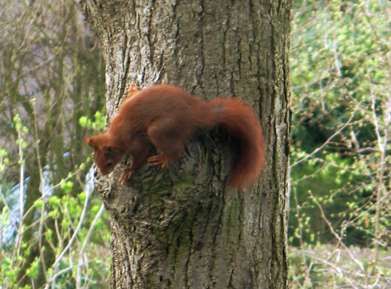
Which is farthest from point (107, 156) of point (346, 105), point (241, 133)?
point (346, 105)

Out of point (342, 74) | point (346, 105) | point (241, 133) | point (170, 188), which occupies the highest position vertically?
point (342, 74)

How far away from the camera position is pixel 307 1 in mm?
6164

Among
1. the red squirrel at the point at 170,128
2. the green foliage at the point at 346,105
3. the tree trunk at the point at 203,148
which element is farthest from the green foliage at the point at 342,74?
the red squirrel at the point at 170,128

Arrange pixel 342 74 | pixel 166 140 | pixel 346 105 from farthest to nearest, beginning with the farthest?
1. pixel 342 74
2. pixel 346 105
3. pixel 166 140

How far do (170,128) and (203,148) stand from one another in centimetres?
8

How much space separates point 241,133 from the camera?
1.71m

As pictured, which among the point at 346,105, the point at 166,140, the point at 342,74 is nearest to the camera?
the point at 166,140

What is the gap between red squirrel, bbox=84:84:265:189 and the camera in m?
1.65

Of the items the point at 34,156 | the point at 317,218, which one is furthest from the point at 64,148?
the point at 317,218

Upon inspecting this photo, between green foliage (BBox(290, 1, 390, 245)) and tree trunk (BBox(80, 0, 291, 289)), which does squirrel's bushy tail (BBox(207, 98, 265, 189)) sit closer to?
tree trunk (BBox(80, 0, 291, 289))

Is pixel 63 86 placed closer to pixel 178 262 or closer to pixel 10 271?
pixel 10 271

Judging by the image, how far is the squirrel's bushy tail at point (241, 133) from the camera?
5.57 ft

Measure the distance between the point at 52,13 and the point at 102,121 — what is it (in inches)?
58.8

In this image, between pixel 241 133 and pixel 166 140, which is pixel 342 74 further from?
pixel 166 140
